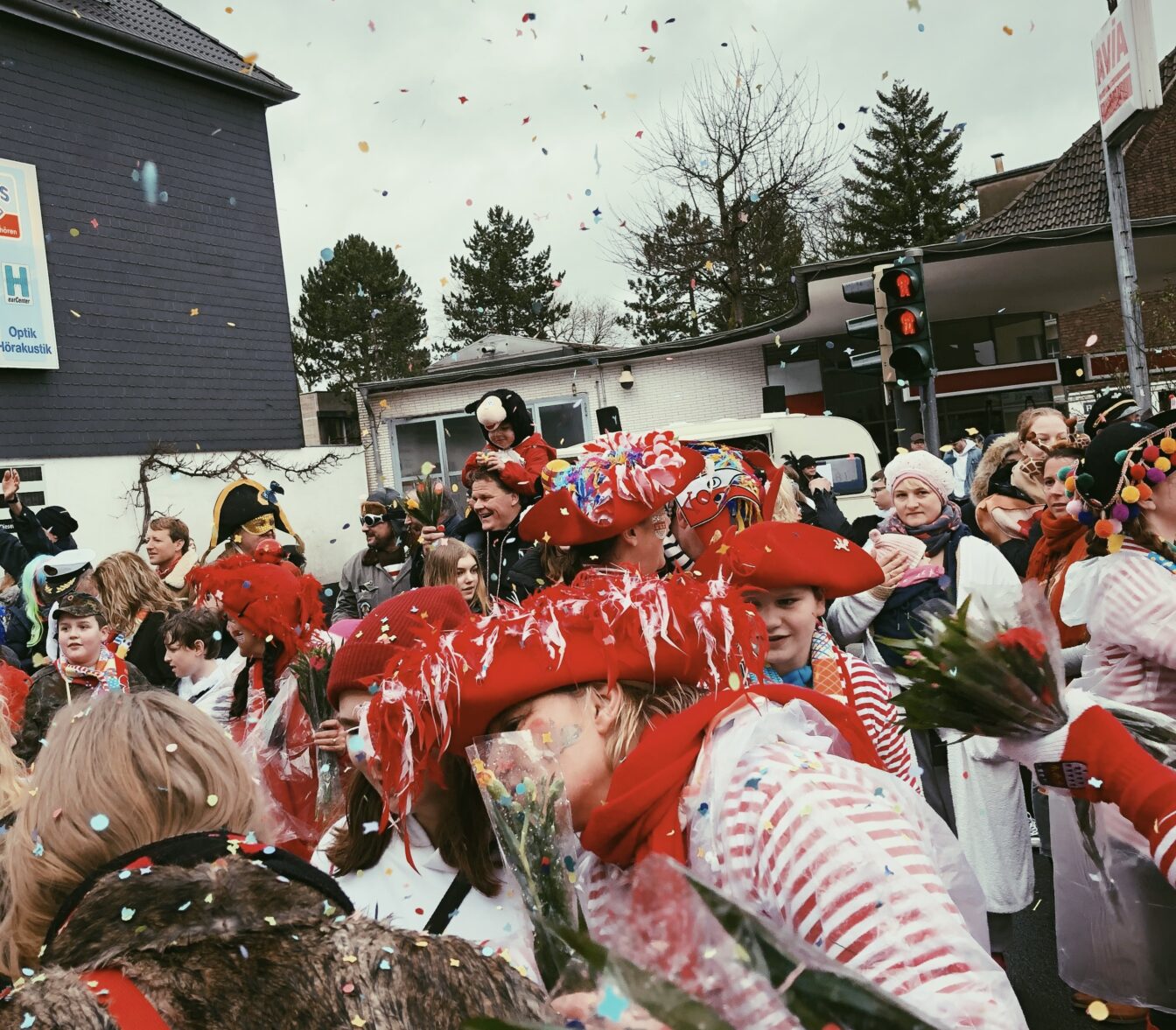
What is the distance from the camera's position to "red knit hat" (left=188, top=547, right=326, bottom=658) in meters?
4.88

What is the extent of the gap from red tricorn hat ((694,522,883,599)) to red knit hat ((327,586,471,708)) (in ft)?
2.62

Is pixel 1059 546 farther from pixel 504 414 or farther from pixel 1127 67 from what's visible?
pixel 1127 67

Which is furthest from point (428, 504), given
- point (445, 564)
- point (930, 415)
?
point (930, 415)

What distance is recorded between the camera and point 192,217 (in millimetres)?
22859

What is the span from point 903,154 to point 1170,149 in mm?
17237

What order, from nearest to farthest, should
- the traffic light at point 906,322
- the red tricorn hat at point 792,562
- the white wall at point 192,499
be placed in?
the red tricorn hat at point 792,562 → the traffic light at point 906,322 → the white wall at point 192,499

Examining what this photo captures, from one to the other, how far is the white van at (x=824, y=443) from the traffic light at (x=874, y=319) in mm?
4875

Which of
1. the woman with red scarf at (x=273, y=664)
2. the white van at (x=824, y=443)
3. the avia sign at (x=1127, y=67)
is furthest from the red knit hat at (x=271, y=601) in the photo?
the white van at (x=824, y=443)

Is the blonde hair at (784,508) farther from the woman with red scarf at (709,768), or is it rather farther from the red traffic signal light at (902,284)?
the red traffic signal light at (902,284)

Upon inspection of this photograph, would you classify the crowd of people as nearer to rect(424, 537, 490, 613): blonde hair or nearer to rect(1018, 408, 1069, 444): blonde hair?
rect(424, 537, 490, 613): blonde hair

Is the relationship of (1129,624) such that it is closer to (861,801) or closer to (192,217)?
(861,801)

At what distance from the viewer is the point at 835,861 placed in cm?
132

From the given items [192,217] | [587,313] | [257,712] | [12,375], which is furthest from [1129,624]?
[587,313]

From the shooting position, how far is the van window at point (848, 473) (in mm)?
14742
